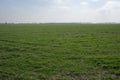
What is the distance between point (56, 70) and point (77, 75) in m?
1.36

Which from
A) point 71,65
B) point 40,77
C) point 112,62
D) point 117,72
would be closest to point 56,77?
point 40,77

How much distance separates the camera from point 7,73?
9242 mm

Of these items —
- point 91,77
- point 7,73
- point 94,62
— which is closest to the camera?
point 91,77

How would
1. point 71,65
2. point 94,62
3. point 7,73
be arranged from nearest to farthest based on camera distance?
point 7,73, point 71,65, point 94,62

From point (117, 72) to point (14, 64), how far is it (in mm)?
6296

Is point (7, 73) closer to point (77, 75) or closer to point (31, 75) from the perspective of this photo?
point (31, 75)

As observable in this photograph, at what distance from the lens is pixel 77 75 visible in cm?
892

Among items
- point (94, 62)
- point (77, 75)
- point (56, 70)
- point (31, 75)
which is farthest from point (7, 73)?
point (94, 62)

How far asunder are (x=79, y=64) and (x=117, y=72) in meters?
2.49

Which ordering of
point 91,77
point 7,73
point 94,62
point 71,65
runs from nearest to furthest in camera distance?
point 91,77
point 7,73
point 71,65
point 94,62

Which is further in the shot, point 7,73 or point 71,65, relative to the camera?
point 71,65

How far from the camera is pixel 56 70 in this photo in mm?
9695

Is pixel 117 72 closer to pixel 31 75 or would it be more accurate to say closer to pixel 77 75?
pixel 77 75

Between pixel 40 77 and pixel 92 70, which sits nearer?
pixel 40 77
